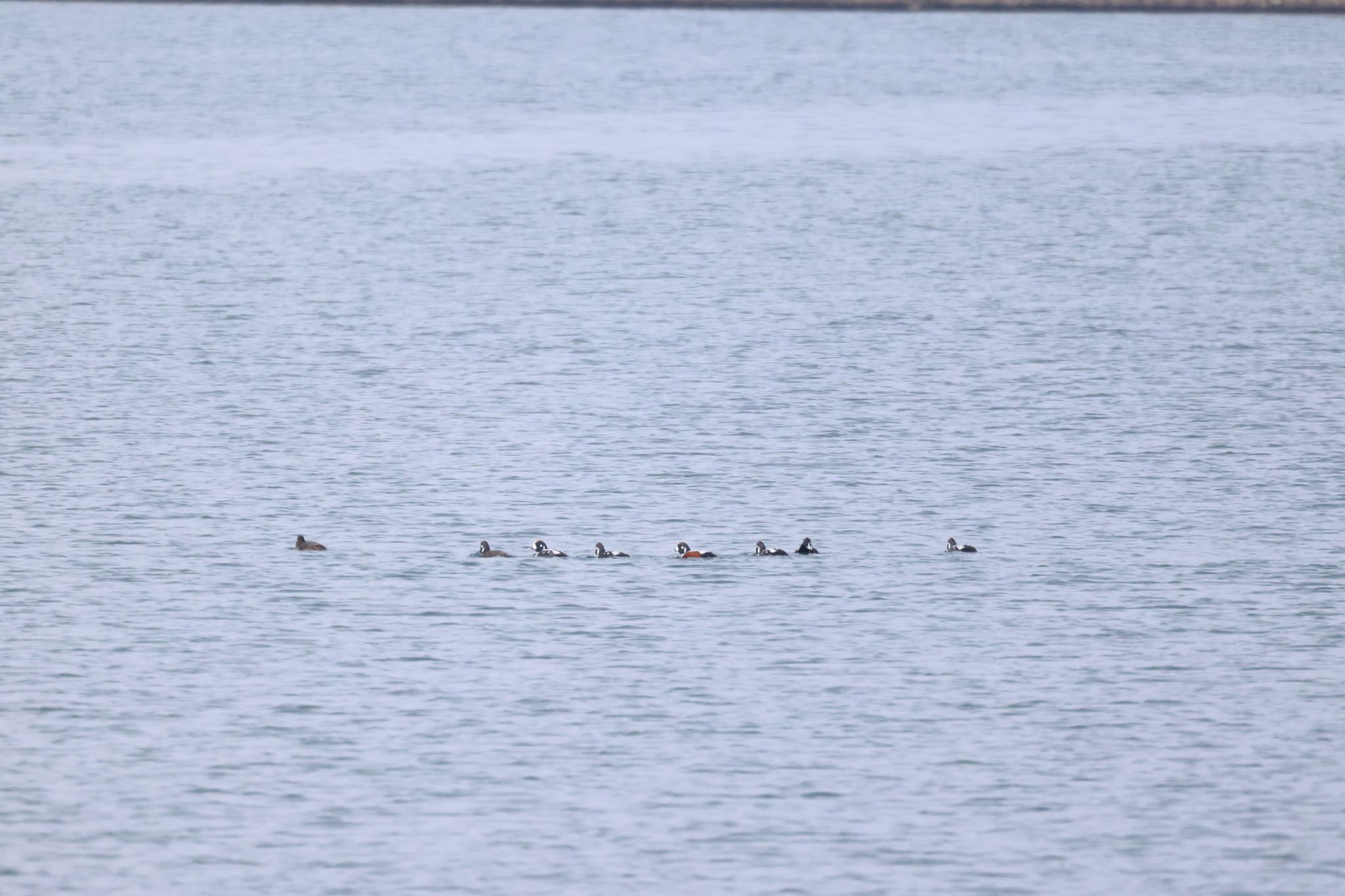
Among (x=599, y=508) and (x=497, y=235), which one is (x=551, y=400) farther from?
(x=497, y=235)

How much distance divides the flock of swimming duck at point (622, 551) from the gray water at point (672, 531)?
21cm

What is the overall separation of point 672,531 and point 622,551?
1.32 meters

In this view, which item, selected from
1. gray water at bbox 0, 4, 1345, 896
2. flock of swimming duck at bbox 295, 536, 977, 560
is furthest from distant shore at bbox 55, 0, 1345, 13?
flock of swimming duck at bbox 295, 536, 977, 560

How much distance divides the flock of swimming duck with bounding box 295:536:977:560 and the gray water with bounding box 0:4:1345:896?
211mm

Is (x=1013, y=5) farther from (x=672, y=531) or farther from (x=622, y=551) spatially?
(x=622, y=551)

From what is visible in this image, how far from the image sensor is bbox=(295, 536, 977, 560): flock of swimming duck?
31.3m

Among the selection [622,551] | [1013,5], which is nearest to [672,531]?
[622,551]

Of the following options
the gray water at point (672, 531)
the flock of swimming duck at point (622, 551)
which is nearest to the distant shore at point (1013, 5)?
the gray water at point (672, 531)

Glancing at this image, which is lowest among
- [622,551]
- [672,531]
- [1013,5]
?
[622,551]

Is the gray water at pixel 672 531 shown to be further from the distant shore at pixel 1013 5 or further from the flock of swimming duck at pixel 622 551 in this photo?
the distant shore at pixel 1013 5

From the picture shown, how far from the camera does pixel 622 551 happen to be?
31828 millimetres

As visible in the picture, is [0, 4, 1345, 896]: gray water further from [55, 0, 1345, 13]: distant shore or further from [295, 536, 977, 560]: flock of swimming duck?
[55, 0, 1345, 13]: distant shore

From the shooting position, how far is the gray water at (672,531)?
2180 cm

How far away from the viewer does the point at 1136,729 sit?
79.9 feet
